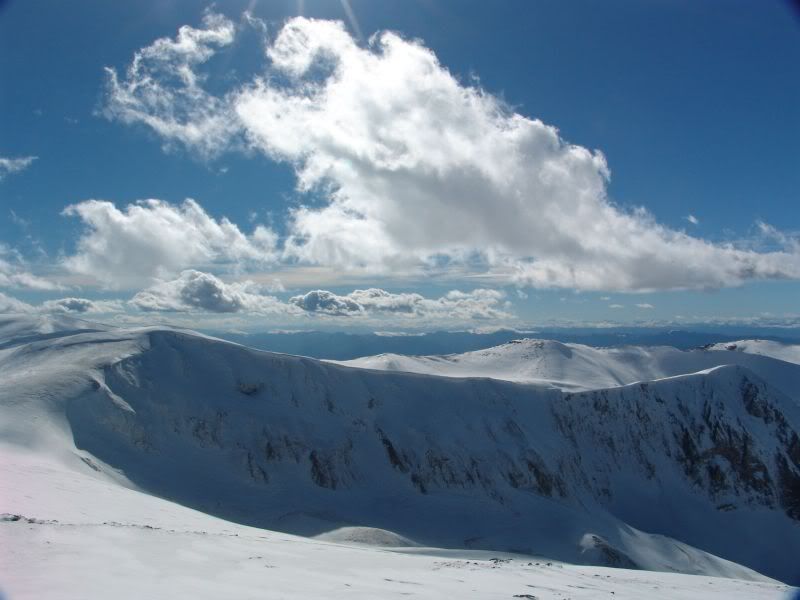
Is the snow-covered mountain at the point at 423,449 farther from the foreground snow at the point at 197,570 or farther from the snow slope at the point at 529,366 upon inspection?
the snow slope at the point at 529,366

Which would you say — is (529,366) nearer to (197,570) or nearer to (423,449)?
(423,449)

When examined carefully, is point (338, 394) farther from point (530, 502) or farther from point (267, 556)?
point (267, 556)

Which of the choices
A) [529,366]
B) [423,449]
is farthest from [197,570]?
[529,366]

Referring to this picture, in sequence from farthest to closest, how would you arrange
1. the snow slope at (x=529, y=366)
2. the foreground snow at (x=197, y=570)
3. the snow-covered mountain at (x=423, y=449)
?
1. the snow slope at (x=529, y=366)
2. the snow-covered mountain at (x=423, y=449)
3. the foreground snow at (x=197, y=570)

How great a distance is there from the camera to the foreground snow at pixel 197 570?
13586 mm

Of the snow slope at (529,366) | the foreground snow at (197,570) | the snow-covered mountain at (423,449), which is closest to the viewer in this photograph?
the foreground snow at (197,570)

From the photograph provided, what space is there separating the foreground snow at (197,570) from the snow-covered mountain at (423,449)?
19.2 meters

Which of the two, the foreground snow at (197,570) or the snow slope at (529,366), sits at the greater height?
the snow slope at (529,366)

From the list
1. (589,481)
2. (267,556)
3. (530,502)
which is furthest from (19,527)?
(589,481)

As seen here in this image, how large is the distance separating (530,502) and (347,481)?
98.3 ft

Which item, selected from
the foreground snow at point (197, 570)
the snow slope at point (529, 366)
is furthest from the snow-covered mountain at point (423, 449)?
the snow slope at point (529, 366)

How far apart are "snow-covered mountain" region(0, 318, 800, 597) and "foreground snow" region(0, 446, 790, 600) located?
63.1 ft

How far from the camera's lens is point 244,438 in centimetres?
8244

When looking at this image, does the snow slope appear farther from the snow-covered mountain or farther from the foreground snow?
the foreground snow
